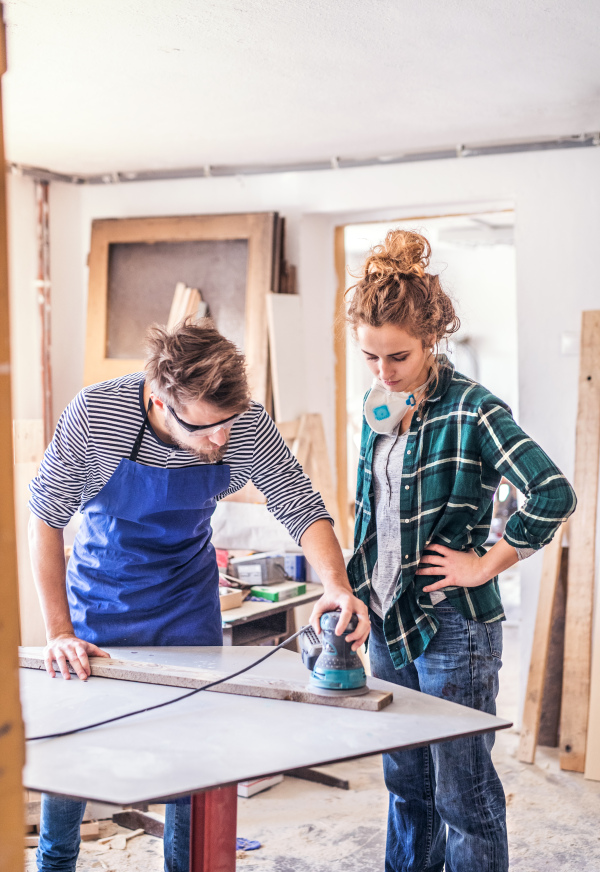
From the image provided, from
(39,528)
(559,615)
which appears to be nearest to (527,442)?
(39,528)

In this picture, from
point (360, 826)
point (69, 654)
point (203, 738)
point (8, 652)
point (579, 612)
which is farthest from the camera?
point (579, 612)

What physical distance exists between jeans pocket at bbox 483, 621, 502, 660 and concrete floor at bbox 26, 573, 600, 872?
1.31 metres

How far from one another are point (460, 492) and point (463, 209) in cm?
257

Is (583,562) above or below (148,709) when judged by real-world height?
below

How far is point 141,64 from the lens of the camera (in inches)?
112

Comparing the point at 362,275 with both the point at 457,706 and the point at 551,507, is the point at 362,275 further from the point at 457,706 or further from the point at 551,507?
the point at 457,706

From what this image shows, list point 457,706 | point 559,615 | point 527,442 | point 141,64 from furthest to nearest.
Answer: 1. point 559,615
2. point 141,64
3. point 527,442
4. point 457,706

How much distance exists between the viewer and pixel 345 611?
1.85 metres

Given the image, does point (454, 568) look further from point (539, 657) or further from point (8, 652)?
point (539, 657)

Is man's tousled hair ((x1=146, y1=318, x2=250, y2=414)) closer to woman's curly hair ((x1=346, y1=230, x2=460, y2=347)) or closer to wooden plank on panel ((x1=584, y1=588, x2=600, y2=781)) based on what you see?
woman's curly hair ((x1=346, y1=230, x2=460, y2=347))

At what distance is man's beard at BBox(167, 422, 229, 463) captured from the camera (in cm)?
204

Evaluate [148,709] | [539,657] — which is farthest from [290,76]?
[539,657]

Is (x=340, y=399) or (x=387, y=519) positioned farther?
(x=340, y=399)

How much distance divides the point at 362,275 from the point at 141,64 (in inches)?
51.4
